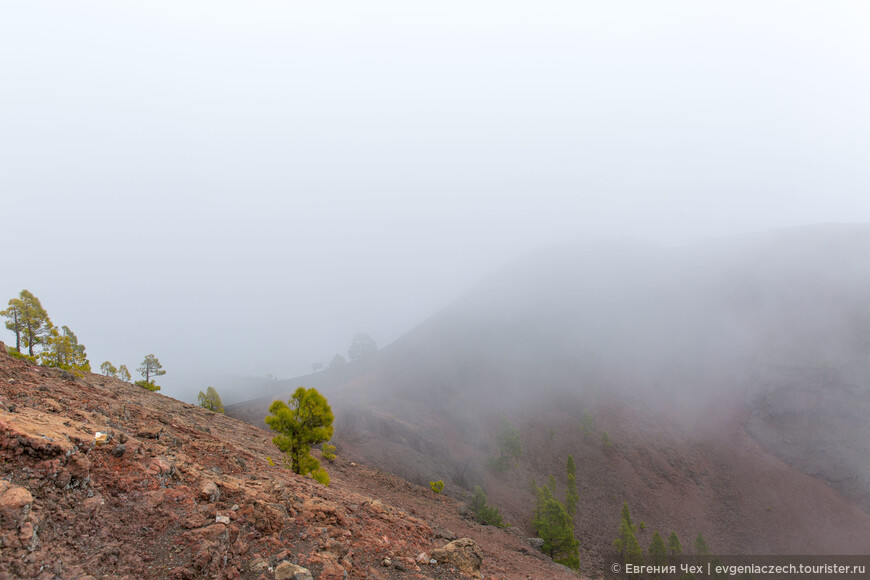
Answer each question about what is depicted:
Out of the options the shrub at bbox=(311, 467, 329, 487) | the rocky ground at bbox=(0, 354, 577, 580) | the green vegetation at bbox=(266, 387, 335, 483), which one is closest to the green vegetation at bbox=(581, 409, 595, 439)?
the green vegetation at bbox=(266, 387, 335, 483)

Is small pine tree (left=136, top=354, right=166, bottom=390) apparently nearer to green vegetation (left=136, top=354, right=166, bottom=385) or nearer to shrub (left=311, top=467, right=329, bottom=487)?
green vegetation (left=136, top=354, right=166, bottom=385)

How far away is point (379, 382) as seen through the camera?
9088 cm

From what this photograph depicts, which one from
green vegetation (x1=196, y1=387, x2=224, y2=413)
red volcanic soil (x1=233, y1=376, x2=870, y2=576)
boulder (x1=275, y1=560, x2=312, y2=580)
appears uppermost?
boulder (x1=275, y1=560, x2=312, y2=580)

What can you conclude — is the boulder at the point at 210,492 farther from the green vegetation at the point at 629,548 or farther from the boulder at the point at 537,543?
the green vegetation at the point at 629,548

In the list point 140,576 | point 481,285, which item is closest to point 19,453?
point 140,576

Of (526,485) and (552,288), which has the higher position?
(552,288)

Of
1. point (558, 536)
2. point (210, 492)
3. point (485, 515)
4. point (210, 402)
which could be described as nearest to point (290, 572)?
point (210, 492)

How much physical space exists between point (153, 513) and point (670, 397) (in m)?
110

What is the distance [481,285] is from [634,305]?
2806 inches

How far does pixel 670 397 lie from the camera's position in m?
90.8

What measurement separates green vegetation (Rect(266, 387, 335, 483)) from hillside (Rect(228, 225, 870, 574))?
29669 mm

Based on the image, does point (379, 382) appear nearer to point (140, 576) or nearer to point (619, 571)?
point (619, 571)

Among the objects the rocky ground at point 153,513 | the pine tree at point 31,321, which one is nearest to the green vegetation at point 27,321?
the pine tree at point 31,321

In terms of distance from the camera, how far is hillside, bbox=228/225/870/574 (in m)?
58.1
